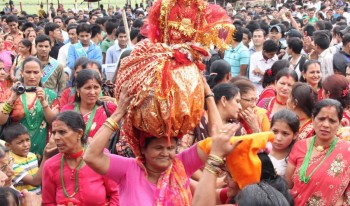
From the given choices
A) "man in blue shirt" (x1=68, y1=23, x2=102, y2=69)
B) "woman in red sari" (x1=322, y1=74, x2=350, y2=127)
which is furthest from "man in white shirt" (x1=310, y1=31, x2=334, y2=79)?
"man in blue shirt" (x1=68, y1=23, x2=102, y2=69)

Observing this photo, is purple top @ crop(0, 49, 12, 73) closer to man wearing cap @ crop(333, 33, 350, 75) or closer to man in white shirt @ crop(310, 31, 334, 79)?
man in white shirt @ crop(310, 31, 334, 79)

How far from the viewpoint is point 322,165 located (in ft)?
13.2

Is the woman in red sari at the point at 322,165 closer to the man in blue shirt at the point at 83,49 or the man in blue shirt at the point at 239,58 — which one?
the man in blue shirt at the point at 239,58

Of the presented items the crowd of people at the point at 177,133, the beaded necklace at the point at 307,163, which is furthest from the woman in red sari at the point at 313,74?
the beaded necklace at the point at 307,163

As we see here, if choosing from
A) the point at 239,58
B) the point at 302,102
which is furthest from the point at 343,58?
the point at 302,102

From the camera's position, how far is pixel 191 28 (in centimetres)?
305

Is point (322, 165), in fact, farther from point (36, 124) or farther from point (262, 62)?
point (262, 62)

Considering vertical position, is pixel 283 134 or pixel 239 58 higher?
pixel 283 134

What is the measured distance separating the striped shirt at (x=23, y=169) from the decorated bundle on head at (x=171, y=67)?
2052 millimetres

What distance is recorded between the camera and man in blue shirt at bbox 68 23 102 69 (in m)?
9.09

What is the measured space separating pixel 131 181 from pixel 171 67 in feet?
2.11

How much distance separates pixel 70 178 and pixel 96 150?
1.11 meters

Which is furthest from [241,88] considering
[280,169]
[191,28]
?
[191,28]

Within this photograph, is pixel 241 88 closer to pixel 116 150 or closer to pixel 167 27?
pixel 116 150
